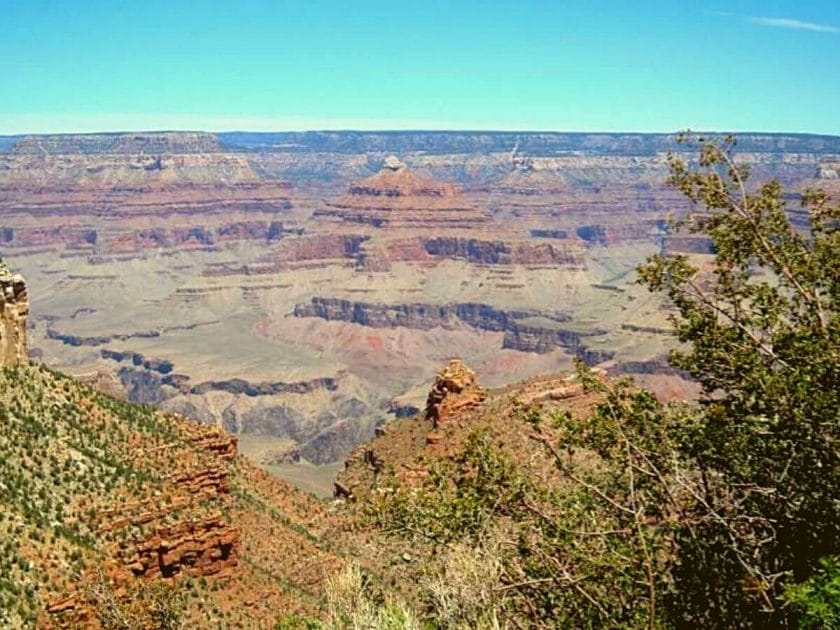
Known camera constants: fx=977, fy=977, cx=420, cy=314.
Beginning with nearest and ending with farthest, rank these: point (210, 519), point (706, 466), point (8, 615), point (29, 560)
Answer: point (706, 466) → point (8, 615) → point (29, 560) → point (210, 519)

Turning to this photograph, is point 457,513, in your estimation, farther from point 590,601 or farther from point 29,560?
point 29,560

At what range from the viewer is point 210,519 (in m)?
33.2

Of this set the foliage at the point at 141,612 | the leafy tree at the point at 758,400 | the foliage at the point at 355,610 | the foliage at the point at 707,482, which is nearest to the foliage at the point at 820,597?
the foliage at the point at 707,482

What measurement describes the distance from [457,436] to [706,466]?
121 ft

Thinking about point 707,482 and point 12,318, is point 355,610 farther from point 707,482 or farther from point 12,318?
point 12,318

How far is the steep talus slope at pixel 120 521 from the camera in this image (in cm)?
2828

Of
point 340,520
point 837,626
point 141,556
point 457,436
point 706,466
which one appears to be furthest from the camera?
point 457,436

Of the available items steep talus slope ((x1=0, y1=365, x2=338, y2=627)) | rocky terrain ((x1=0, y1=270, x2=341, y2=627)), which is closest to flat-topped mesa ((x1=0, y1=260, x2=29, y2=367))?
rocky terrain ((x1=0, y1=270, x2=341, y2=627))

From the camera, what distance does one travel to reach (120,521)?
31.8 metres

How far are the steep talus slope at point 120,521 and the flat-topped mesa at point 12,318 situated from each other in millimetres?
639

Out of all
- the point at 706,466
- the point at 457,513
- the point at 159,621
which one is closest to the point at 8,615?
the point at 159,621

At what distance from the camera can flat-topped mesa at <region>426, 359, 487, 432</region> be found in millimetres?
61781

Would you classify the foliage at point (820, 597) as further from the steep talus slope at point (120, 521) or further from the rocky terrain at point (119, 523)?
the steep talus slope at point (120, 521)

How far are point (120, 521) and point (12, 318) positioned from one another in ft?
39.7
